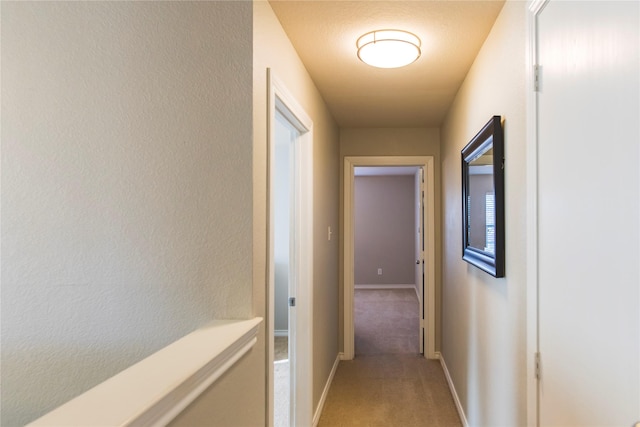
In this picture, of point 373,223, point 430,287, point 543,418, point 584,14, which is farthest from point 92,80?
point 373,223

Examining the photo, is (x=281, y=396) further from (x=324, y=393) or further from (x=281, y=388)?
(x=324, y=393)

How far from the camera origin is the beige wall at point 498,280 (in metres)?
1.35

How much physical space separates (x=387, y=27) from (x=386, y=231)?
18.8 ft

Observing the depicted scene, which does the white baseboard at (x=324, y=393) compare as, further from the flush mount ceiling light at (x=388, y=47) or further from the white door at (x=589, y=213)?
the flush mount ceiling light at (x=388, y=47)

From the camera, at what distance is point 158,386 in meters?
0.75

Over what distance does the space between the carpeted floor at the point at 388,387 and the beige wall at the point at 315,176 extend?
208 mm

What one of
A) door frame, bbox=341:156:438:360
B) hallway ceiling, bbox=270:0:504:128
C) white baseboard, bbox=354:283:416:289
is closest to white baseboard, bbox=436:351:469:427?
door frame, bbox=341:156:438:360

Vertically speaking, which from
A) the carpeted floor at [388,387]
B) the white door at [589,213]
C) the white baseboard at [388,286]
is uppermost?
the white door at [589,213]

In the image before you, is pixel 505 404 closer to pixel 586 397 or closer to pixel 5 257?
pixel 586 397

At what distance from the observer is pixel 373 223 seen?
720 centimetres

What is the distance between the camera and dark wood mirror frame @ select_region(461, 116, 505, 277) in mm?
1553

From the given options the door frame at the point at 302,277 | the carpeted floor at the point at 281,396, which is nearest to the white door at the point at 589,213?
the door frame at the point at 302,277

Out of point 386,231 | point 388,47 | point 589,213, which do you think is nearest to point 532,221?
point 589,213

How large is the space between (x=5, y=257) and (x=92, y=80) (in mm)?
748
